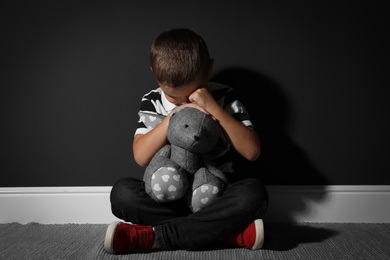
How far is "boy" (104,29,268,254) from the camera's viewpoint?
3.19 ft

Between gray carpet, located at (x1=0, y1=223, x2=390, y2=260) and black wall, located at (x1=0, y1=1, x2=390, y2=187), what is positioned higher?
black wall, located at (x1=0, y1=1, x2=390, y2=187)

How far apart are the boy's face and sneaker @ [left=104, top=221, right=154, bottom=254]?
39 cm

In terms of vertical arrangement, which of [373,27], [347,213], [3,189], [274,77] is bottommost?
[347,213]

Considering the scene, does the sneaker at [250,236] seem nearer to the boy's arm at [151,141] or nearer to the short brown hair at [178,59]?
the boy's arm at [151,141]

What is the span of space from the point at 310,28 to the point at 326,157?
460mm

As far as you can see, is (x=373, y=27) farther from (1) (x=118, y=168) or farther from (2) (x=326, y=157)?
(1) (x=118, y=168)

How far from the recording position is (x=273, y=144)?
4.23 ft

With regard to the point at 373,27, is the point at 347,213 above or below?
below

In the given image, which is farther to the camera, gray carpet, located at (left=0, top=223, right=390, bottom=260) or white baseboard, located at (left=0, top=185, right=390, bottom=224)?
white baseboard, located at (left=0, top=185, right=390, bottom=224)

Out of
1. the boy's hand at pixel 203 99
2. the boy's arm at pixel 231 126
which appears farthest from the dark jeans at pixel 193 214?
the boy's hand at pixel 203 99

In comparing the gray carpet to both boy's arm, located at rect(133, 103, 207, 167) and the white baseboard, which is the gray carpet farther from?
boy's arm, located at rect(133, 103, 207, 167)

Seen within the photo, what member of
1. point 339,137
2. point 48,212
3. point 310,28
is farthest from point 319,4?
point 48,212

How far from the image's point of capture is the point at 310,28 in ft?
4.08

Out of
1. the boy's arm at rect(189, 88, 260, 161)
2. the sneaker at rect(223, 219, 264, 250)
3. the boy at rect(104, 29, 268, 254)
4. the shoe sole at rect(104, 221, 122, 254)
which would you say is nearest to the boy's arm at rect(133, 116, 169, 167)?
the boy at rect(104, 29, 268, 254)
